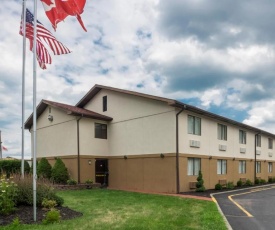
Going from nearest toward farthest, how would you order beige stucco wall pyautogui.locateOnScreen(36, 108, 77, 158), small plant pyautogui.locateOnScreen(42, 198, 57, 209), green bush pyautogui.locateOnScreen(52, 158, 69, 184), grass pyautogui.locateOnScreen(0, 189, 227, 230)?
grass pyautogui.locateOnScreen(0, 189, 227, 230) → small plant pyautogui.locateOnScreen(42, 198, 57, 209) → green bush pyautogui.locateOnScreen(52, 158, 69, 184) → beige stucco wall pyautogui.locateOnScreen(36, 108, 77, 158)

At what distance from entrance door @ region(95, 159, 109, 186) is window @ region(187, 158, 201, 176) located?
22.5 ft

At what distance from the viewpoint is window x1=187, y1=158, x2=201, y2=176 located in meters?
21.5

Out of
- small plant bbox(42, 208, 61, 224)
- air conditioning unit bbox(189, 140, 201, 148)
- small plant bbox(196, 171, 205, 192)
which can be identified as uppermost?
air conditioning unit bbox(189, 140, 201, 148)

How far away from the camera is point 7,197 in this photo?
1013cm

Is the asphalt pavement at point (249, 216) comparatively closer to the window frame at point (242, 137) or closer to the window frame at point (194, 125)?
the window frame at point (194, 125)

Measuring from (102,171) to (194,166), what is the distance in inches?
289

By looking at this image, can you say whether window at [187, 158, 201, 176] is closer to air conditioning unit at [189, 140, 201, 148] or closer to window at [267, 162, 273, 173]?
air conditioning unit at [189, 140, 201, 148]

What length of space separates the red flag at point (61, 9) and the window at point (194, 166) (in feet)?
44.8

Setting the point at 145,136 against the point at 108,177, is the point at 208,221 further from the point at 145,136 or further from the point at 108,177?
the point at 108,177

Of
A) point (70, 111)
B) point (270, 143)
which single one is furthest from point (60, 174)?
point (270, 143)

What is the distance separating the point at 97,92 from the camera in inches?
1053

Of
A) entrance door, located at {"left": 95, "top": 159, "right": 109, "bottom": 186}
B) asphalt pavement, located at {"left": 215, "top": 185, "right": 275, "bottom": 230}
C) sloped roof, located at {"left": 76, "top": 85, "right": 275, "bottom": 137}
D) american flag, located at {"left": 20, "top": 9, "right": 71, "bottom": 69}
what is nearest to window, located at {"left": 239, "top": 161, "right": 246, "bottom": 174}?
sloped roof, located at {"left": 76, "top": 85, "right": 275, "bottom": 137}

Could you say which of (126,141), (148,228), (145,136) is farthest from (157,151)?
(148,228)

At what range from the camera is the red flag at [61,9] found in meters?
10.5
